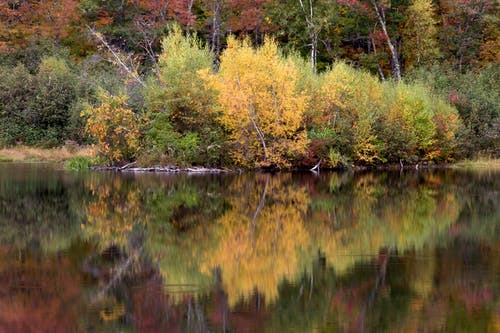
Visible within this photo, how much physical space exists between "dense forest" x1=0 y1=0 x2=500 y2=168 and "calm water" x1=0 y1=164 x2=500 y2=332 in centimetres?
1169

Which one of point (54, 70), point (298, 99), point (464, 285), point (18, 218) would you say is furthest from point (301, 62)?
point (464, 285)

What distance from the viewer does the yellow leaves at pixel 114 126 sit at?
126 ft

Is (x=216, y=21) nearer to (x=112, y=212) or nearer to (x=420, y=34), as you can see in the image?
(x=420, y=34)

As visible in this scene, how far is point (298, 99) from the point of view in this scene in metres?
37.8

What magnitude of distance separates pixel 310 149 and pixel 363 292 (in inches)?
1093

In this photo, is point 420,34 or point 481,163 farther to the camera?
point 420,34

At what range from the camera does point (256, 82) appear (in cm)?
3766

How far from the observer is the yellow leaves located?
126ft

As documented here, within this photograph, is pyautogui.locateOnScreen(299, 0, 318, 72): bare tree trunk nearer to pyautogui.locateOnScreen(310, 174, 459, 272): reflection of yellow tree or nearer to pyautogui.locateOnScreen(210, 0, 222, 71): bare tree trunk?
pyautogui.locateOnScreen(210, 0, 222, 71): bare tree trunk

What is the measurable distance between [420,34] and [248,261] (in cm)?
4601

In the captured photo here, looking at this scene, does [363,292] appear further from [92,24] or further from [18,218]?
[92,24]

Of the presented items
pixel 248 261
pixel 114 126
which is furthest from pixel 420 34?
pixel 248 261

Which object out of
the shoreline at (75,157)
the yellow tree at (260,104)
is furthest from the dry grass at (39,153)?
the yellow tree at (260,104)

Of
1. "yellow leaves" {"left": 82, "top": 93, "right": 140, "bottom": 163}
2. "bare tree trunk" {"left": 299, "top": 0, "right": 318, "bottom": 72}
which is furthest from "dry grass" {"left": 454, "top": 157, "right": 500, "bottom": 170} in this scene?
"yellow leaves" {"left": 82, "top": 93, "right": 140, "bottom": 163}
